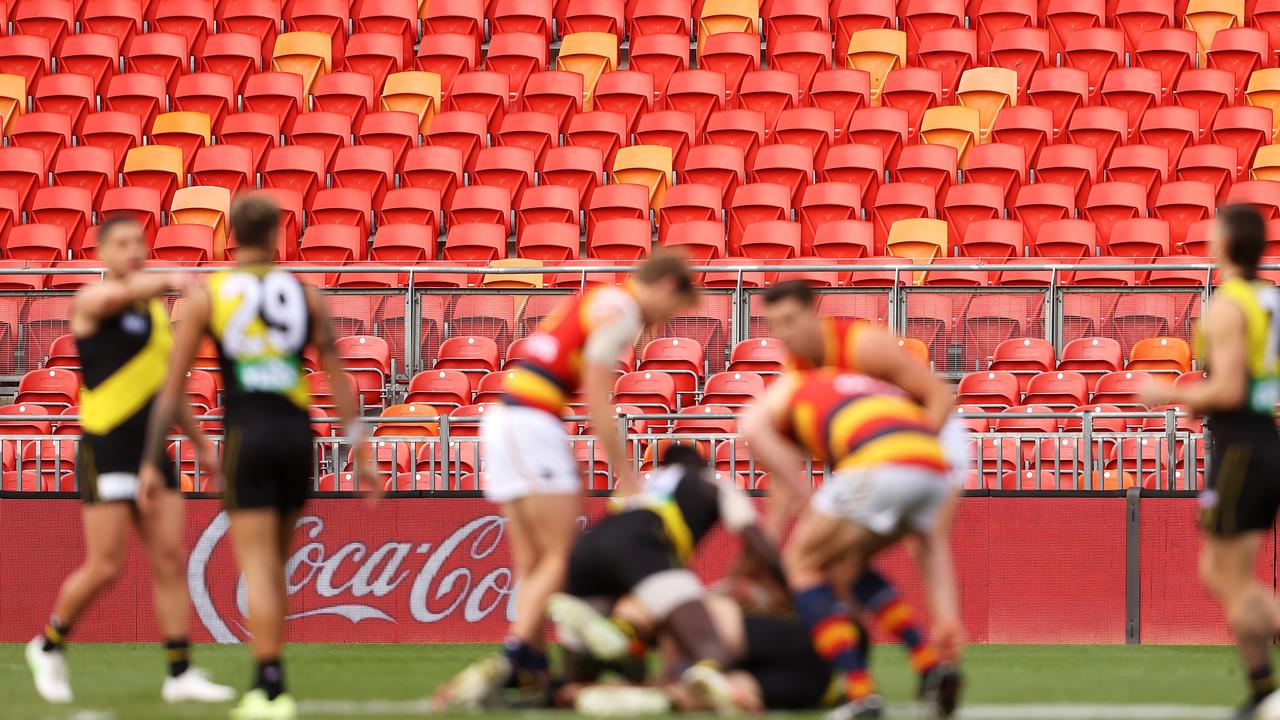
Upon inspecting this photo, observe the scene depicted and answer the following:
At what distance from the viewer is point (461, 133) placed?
58.1 feet

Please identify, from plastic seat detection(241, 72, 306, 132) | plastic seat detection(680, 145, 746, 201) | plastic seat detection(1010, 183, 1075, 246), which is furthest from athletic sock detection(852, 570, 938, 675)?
plastic seat detection(241, 72, 306, 132)

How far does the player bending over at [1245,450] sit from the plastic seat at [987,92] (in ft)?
40.3

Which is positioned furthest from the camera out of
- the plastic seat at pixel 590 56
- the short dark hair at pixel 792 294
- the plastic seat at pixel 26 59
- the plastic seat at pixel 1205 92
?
the plastic seat at pixel 26 59

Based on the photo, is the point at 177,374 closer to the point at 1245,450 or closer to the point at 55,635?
the point at 55,635

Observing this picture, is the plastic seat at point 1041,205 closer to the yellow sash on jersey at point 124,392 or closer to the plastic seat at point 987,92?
the plastic seat at point 987,92

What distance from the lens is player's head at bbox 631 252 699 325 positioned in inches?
245

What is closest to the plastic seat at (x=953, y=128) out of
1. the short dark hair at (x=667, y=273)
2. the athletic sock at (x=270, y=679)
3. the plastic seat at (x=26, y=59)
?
the plastic seat at (x=26, y=59)

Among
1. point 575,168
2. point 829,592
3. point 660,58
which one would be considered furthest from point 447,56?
point 829,592

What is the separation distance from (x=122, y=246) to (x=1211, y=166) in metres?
12.2

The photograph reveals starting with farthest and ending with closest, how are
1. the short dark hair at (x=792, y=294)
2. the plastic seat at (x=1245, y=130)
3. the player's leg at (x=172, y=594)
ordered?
the plastic seat at (x=1245, y=130)
the player's leg at (x=172, y=594)
the short dark hair at (x=792, y=294)

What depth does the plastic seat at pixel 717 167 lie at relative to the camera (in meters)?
16.8

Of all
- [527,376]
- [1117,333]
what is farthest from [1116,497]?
[527,376]

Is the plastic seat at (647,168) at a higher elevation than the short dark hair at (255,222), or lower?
higher

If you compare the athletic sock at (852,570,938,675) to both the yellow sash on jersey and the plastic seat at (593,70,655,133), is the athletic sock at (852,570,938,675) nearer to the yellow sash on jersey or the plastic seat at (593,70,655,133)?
the yellow sash on jersey
